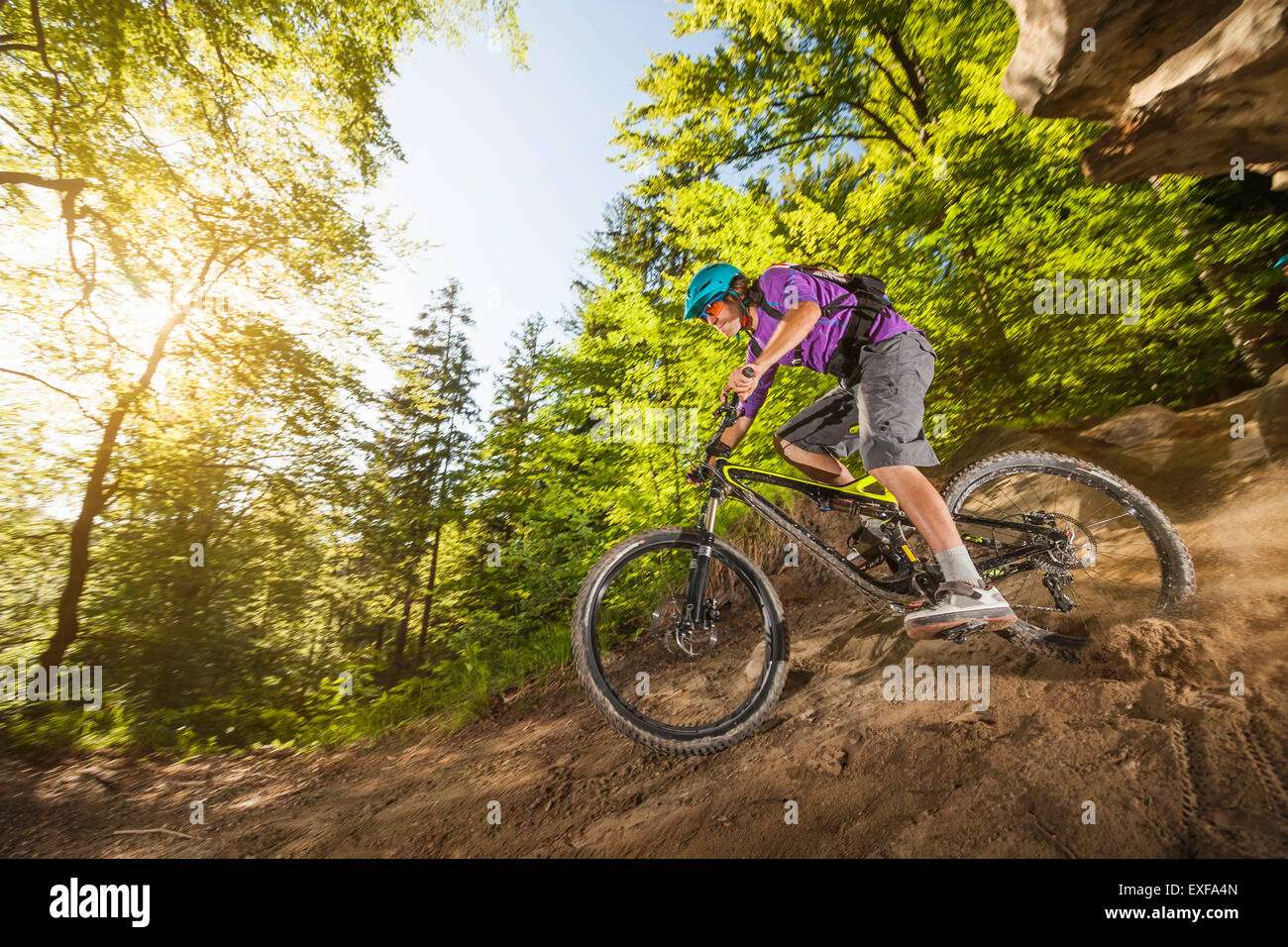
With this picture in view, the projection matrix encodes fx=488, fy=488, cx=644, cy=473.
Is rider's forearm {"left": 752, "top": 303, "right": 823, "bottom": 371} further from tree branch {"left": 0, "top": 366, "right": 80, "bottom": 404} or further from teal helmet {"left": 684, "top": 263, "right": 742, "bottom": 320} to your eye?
tree branch {"left": 0, "top": 366, "right": 80, "bottom": 404}

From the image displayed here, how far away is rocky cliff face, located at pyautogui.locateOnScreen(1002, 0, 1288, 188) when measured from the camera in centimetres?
335

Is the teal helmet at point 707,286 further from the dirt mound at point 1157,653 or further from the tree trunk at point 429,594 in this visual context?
the tree trunk at point 429,594

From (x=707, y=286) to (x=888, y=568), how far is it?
6.43ft

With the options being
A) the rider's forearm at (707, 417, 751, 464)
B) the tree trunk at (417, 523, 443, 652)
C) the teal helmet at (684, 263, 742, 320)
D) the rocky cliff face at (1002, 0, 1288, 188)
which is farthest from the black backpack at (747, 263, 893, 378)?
the tree trunk at (417, 523, 443, 652)

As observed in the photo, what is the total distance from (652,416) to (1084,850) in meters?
5.09

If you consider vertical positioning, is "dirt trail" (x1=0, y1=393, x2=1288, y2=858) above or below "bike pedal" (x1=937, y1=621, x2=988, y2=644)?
below

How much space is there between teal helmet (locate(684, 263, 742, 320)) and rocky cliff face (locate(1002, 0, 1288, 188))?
155 inches

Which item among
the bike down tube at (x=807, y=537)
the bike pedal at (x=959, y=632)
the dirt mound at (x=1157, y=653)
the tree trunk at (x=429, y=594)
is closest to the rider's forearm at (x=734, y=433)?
the bike down tube at (x=807, y=537)

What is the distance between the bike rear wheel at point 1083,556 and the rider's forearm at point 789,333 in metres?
1.28

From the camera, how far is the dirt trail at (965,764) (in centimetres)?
163

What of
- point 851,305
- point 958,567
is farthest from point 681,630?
point 851,305
